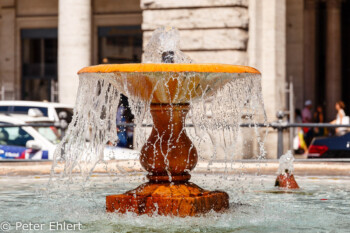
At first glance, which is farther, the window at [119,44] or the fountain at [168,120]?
the window at [119,44]

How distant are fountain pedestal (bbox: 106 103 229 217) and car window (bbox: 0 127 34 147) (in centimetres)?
703

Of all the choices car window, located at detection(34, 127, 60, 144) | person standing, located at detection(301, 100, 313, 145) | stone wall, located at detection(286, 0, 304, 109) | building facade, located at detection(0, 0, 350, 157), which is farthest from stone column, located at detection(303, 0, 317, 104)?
car window, located at detection(34, 127, 60, 144)

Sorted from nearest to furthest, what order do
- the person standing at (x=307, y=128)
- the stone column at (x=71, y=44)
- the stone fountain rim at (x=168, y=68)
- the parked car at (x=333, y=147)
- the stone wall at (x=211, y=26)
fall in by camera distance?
the stone fountain rim at (x=168, y=68) < the parked car at (x=333, y=147) < the stone wall at (x=211, y=26) < the stone column at (x=71, y=44) < the person standing at (x=307, y=128)

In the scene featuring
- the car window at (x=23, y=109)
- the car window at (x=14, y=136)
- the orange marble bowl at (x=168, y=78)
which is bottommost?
the car window at (x=14, y=136)

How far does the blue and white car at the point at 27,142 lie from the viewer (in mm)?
15625

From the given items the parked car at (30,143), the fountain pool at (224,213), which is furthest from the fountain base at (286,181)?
the parked car at (30,143)

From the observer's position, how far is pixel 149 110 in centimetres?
918

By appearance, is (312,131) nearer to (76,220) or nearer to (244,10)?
(244,10)

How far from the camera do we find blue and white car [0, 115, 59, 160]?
15.6m

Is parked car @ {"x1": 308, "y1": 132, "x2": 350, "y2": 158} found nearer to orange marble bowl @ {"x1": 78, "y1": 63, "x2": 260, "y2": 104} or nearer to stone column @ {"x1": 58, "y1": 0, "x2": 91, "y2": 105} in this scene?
stone column @ {"x1": 58, "y1": 0, "x2": 91, "y2": 105}

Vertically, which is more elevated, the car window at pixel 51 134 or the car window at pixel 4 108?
the car window at pixel 4 108

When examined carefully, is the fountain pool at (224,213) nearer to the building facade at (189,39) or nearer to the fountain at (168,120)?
the fountain at (168,120)

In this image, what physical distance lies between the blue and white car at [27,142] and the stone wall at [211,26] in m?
4.23

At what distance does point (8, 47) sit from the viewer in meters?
31.6
